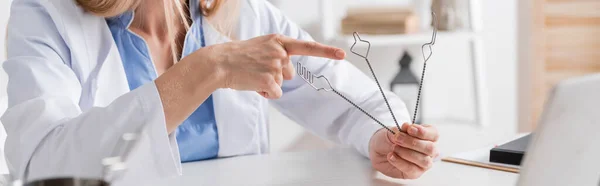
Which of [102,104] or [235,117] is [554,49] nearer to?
[235,117]

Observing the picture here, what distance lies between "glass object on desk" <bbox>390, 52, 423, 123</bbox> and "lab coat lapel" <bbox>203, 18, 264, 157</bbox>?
1.03 meters

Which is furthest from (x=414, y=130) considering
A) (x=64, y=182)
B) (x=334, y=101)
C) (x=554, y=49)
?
(x=554, y=49)

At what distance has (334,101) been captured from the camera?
1566 mm

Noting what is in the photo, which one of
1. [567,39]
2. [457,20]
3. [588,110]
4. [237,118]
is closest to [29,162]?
[237,118]

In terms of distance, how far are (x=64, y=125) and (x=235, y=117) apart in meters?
0.46

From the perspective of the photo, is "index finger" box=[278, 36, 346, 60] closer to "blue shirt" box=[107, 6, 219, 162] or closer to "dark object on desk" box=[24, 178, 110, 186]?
"blue shirt" box=[107, 6, 219, 162]

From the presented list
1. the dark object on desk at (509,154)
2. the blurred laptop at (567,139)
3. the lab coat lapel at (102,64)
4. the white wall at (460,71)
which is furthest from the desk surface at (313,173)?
the white wall at (460,71)

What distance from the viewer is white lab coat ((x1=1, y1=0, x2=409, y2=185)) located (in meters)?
1.13

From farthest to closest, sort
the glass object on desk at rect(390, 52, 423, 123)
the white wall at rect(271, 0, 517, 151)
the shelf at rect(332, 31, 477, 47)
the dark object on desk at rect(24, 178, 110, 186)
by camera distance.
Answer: the white wall at rect(271, 0, 517, 151) < the glass object on desk at rect(390, 52, 423, 123) < the shelf at rect(332, 31, 477, 47) < the dark object on desk at rect(24, 178, 110, 186)

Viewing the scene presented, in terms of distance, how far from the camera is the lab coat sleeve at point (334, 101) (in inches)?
58.2

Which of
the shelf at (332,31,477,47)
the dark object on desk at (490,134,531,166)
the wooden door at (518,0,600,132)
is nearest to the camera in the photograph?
the dark object on desk at (490,134,531,166)

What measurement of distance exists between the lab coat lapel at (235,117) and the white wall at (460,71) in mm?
1078

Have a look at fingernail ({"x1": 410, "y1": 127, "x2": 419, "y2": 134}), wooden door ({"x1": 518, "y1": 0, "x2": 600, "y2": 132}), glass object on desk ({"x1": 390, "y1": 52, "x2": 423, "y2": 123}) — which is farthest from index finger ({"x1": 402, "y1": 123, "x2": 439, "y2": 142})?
wooden door ({"x1": 518, "y1": 0, "x2": 600, "y2": 132})

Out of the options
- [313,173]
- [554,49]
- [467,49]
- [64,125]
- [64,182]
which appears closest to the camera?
[64,182]
